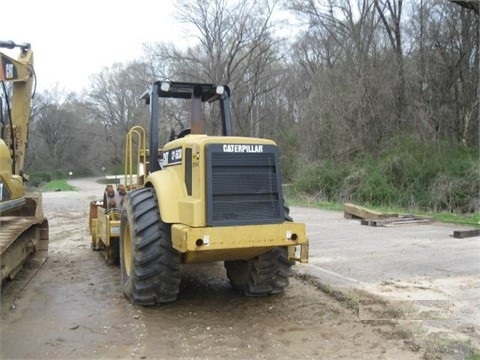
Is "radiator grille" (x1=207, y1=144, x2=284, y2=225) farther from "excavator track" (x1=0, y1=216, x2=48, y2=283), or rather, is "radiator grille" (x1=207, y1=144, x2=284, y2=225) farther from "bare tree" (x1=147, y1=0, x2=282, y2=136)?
"bare tree" (x1=147, y1=0, x2=282, y2=136)

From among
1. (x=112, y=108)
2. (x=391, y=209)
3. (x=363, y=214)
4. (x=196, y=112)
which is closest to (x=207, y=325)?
(x=196, y=112)

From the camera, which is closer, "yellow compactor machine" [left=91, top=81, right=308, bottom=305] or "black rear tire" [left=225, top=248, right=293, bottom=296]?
"yellow compactor machine" [left=91, top=81, right=308, bottom=305]

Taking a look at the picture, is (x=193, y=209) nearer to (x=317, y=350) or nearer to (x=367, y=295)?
(x=317, y=350)

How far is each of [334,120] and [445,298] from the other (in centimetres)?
1680

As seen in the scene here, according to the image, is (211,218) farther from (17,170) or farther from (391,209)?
(391,209)

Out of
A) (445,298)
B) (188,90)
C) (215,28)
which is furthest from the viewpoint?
(215,28)

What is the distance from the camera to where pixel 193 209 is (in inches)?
209

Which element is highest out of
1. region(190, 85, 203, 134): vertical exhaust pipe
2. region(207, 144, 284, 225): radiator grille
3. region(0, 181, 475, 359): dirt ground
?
region(190, 85, 203, 134): vertical exhaust pipe

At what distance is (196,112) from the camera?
260 inches

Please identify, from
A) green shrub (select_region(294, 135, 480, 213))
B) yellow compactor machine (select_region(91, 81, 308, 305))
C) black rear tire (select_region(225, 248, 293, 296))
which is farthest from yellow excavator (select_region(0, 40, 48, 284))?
green shrub (select_region(294, 135, 480, 213))

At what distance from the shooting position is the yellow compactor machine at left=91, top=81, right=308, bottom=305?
17.4 feet

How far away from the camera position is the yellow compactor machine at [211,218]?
5316 mm

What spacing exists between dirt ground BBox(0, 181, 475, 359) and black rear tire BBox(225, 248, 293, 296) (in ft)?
0.37

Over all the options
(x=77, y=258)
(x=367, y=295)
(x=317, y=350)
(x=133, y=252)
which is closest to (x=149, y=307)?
(x=133, y=252)
